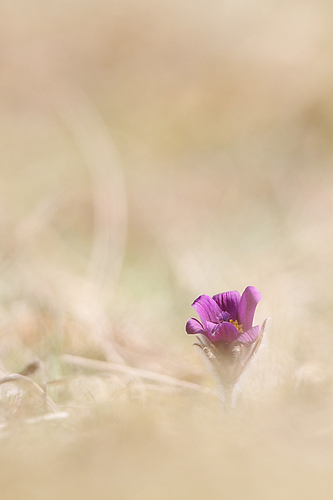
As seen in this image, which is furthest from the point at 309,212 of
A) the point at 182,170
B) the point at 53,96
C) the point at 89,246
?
the point at 53,96

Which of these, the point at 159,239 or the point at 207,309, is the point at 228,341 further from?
the point at 159,239

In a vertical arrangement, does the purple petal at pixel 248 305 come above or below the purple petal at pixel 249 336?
above

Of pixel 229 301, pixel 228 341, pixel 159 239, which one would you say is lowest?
pixel 228 341

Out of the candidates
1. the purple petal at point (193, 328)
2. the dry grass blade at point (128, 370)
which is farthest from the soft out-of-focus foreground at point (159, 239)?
the purple petal at point (193, 328)

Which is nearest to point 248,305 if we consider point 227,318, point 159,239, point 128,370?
point 227,318

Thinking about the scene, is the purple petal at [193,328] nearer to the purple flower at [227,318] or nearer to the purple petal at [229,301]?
the purple flower at [227,318]

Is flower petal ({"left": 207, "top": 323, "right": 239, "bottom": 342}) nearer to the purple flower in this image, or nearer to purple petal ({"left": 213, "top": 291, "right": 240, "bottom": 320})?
the purple flower
